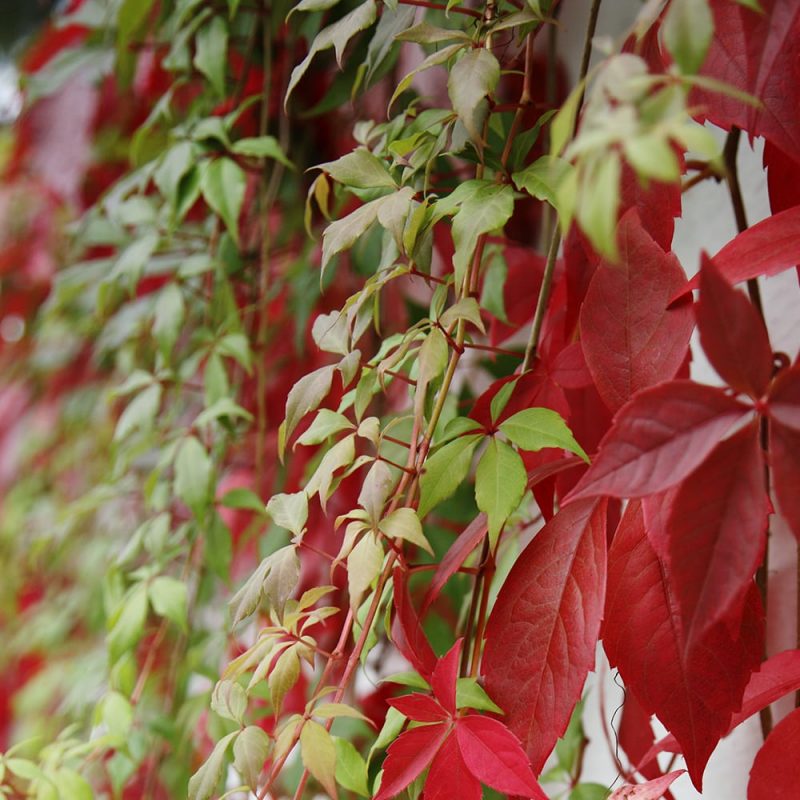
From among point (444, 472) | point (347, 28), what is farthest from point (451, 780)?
point (347, 28)

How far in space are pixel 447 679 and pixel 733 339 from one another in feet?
0.59

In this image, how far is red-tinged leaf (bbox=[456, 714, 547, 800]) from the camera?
0.33 m

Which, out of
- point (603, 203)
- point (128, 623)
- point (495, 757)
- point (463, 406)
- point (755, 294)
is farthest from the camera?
point (463, 406)

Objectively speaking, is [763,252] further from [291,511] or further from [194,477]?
[194,477]

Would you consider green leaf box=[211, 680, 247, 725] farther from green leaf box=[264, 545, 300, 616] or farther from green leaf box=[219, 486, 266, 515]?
green leaf box=[219, 486, 266, 515]

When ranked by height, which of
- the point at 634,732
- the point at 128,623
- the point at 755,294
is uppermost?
the point at 755,294

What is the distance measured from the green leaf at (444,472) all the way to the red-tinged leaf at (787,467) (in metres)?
0.15

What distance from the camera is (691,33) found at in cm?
23

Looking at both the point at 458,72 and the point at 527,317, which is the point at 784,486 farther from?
the point at 527,317

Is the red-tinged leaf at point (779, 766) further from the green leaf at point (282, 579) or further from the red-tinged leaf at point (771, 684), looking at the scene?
the green leaf at point (282, 579)

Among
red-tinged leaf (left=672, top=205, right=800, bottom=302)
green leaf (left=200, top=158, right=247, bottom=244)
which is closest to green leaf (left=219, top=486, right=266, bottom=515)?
green leaf (left=200, top=158, right=247, bottom=244)

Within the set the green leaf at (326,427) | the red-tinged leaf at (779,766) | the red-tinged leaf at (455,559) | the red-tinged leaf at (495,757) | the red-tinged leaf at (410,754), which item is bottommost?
the red-tinged leaf at (779,766)

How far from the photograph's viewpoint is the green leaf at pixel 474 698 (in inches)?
14.2

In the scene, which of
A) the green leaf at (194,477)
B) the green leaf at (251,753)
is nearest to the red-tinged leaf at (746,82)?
the green leaf at (251,753)
